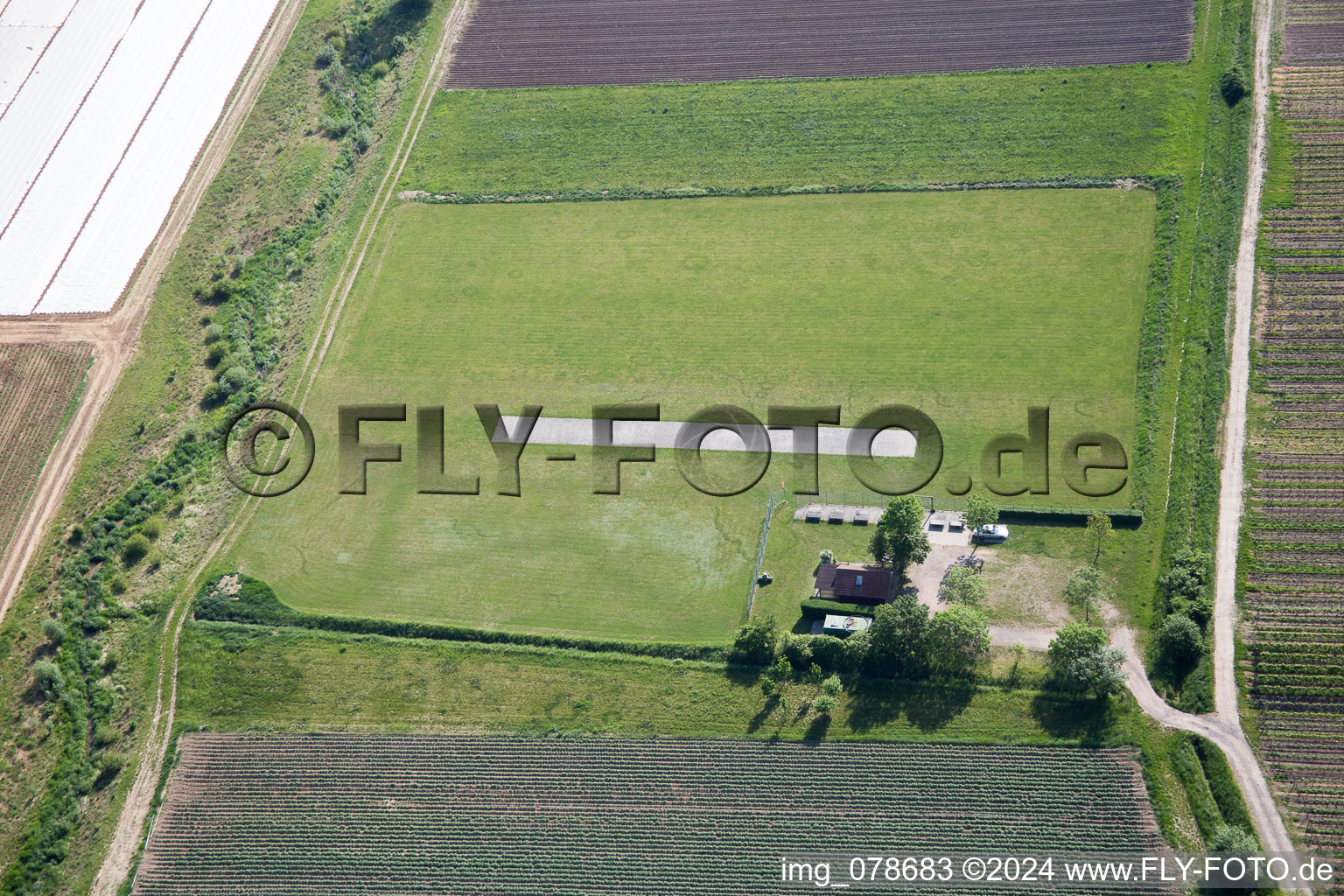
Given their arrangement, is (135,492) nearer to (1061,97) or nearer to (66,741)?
(66,741)

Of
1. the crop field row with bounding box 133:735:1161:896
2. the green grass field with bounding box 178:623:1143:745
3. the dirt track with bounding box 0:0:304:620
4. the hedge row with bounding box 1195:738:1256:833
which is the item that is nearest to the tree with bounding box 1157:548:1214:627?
the green grass field with bounding box 178:623:1143:745

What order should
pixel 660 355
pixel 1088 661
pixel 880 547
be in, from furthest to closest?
1. pixel 660 355
2. pixel 880 547
3. pixel 1088 661

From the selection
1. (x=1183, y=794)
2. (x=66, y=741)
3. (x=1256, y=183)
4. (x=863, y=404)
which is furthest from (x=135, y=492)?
(x=1256, y=183)

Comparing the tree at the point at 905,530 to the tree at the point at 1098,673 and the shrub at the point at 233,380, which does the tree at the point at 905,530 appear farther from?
the shrub at the point at 233,380

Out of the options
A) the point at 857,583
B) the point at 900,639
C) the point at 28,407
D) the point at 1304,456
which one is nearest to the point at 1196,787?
the point at 900,639

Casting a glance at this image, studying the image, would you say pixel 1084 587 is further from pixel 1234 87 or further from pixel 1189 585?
pixel 1234 87
